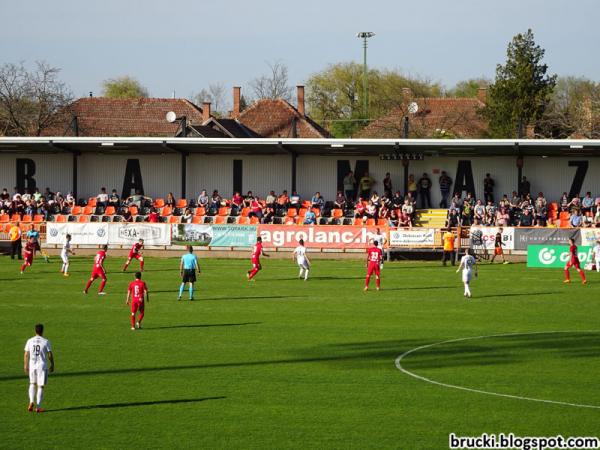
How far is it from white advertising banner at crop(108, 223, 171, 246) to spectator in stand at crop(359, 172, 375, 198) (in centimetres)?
1216

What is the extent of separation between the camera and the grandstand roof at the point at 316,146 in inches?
1875

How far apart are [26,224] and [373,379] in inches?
1284

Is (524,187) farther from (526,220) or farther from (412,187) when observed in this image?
(412,187)

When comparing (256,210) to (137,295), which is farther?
(256,210)

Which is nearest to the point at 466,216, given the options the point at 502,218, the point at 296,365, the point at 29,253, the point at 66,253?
the point at 502,218

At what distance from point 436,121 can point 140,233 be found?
4537 centimetres

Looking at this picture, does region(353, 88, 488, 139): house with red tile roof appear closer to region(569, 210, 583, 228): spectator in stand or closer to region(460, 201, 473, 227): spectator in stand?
region(460, 201, 473, 227): spectator in stand

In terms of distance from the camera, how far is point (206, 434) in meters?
15.0

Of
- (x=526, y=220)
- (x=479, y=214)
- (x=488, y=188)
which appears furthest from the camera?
(x=488, y=188)

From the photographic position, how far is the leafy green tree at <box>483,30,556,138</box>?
66562 mm

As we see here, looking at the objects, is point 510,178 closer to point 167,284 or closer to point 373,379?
point 167,284

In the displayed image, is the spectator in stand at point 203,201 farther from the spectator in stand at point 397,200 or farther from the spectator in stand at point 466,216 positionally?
the spectator in stand at point 466,216

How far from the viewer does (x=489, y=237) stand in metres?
43.8

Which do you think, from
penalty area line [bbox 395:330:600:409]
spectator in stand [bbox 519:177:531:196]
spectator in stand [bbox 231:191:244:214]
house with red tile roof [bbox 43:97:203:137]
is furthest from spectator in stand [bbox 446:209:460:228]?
house with red tile roof [bbox 43:97:203:137]
